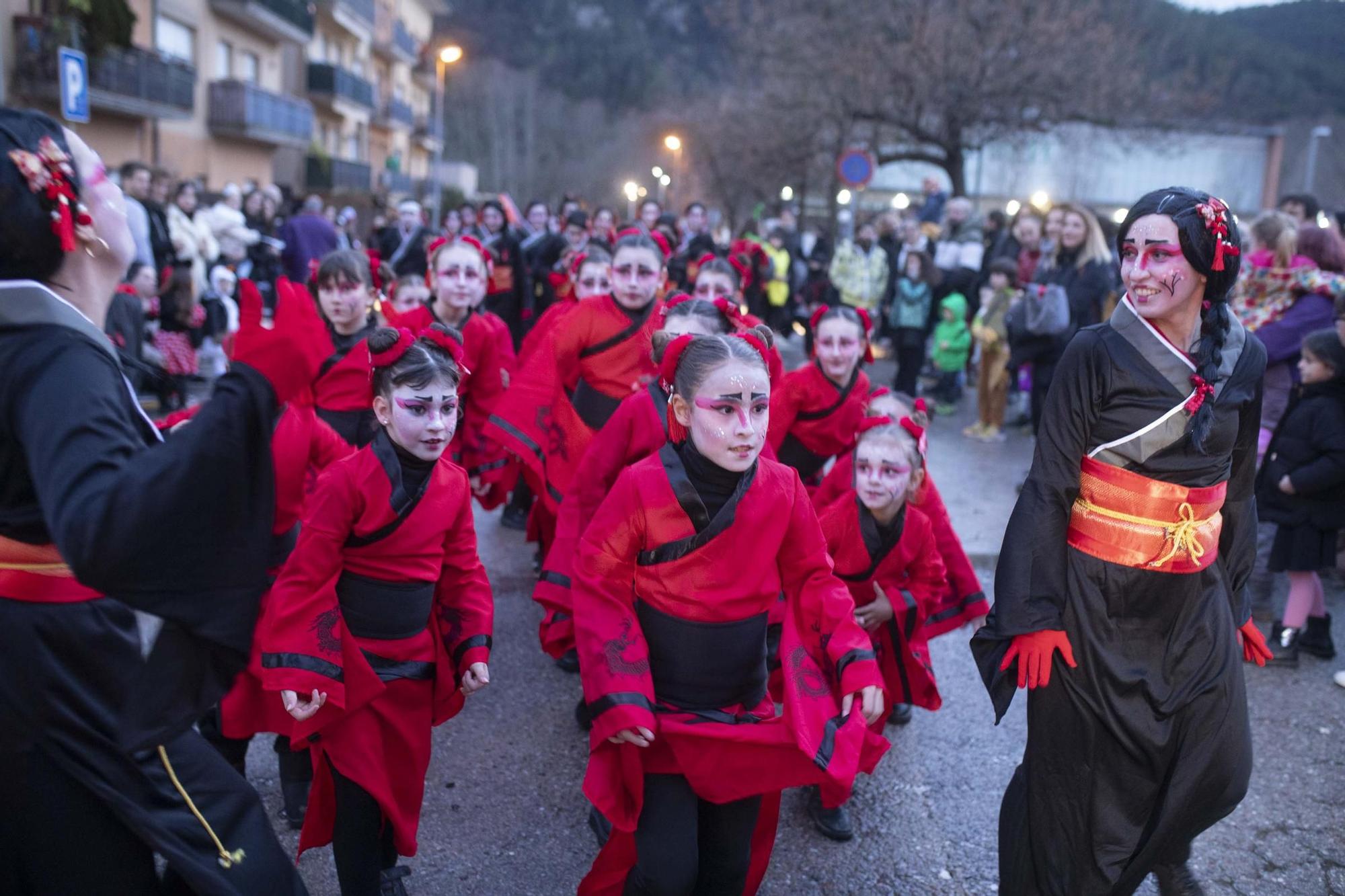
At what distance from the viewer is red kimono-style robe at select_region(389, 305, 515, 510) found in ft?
16.6

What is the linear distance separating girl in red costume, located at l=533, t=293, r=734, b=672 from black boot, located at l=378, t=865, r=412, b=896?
80cm

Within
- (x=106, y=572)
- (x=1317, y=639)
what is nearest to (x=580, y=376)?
(x=106, y=572)

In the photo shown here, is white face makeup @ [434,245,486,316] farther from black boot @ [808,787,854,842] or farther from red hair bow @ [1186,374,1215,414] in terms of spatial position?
red hair bow @ [1186,374,1215,414]

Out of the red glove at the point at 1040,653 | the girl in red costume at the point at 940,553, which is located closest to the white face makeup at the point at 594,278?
the girl in red costume at the point at 940,553

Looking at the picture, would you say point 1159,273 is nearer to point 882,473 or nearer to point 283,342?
point 882,473

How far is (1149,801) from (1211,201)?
5.26 feet

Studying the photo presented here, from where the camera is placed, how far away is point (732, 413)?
2836mm

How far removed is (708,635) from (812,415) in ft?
6.88

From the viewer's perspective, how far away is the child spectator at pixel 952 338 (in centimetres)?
1149

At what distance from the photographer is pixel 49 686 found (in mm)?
1879

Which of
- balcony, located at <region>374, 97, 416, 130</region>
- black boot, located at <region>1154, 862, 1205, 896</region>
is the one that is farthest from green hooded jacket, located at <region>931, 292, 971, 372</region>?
balcony, located at <region>374, 97, 416, 130</region>

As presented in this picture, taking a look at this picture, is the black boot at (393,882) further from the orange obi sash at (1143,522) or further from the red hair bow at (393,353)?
the orange obi sash at (1143,522)

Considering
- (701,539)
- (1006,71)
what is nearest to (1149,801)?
(701,539)

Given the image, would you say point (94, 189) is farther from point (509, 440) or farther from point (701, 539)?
point (509, 440)
